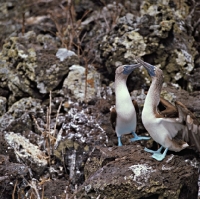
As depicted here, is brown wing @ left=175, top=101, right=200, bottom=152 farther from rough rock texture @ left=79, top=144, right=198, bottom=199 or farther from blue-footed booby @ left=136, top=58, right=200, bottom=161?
rough rock texture @ left=79, top=144, right=198, bottom=199

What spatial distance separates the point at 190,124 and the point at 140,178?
63 centimetres

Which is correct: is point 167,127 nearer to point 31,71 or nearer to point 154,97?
point 154,97

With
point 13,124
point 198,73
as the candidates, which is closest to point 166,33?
point 198,73

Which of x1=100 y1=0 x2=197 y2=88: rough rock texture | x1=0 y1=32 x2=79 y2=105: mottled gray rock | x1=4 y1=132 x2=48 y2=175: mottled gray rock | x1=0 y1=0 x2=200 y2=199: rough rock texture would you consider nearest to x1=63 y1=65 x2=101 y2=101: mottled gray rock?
x1=0 y1=0 x2=200 y2=199: rough rock texture

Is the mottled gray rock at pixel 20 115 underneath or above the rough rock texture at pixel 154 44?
underneath

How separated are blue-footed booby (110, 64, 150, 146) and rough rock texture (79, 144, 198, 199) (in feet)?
1.85

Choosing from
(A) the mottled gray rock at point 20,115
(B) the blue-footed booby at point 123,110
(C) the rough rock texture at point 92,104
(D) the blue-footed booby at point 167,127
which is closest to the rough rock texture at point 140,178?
(C) the rough rock texture at point 92,104

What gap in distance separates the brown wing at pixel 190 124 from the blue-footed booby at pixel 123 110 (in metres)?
0.68

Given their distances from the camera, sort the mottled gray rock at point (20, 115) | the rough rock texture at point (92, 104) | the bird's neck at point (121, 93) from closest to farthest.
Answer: the rough rock texture at point (92, 104)
the bird's neck at point (121, 93)
the mottled gray rock at point (20, 115)

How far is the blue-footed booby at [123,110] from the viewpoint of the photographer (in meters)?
4.98

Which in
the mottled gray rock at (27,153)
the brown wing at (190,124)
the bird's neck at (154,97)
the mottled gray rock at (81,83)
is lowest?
the mottled gray rock at (27,153)

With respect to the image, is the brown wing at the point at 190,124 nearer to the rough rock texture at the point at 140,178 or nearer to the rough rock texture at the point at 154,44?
the rough rock texture at the point at 140,178

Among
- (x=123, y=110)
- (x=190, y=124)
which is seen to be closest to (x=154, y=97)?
(x=190, y=124)

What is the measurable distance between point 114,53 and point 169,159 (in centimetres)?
209
